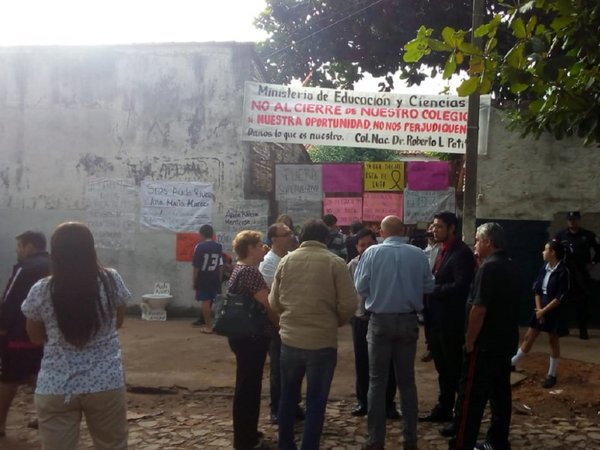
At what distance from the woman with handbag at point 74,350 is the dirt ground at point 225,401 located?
83.2 inches

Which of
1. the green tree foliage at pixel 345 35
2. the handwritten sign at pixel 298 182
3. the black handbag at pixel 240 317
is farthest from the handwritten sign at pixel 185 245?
the black handbag at pixel 240 317

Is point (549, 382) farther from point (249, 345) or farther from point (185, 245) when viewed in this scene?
point (185, 245)

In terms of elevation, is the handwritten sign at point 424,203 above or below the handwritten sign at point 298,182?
below

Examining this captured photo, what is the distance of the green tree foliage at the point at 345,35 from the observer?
1484 cm

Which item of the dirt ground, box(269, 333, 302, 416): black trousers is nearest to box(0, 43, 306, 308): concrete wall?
the dirt ground

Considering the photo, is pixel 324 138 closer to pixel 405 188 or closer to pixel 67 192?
pixel 405 188

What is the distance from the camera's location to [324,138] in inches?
451

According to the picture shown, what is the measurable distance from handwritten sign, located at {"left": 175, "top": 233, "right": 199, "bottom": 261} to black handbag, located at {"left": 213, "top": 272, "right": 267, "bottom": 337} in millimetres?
6838

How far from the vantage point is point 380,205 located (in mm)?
11578

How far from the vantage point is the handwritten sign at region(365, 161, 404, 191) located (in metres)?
11.5

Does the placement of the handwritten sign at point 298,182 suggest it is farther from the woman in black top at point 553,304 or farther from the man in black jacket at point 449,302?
the man in black jacket at point 449,302

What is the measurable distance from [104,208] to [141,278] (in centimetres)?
141

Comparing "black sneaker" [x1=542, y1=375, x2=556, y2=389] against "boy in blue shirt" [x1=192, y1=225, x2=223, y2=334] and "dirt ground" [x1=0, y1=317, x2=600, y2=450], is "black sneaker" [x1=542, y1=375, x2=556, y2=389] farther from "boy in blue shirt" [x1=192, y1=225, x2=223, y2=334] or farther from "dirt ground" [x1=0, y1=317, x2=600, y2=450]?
"boy in blue shirt" [x1=192, y1=225, x2=223, y2=334]

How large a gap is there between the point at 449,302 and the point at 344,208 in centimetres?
596
